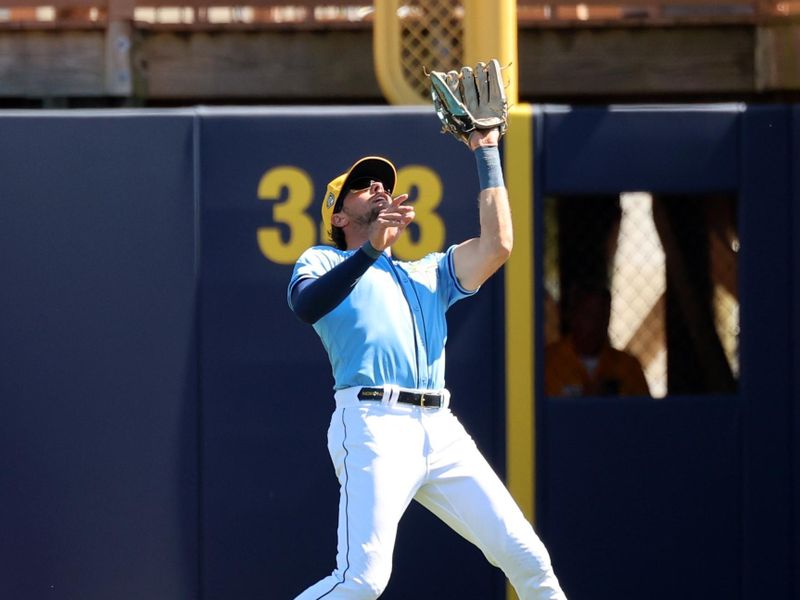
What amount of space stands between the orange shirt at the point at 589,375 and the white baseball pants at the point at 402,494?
1.44m

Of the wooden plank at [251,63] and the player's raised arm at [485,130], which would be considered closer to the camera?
the player's raised arm at [485,130]

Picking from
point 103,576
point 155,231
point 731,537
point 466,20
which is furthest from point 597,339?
point 103,576

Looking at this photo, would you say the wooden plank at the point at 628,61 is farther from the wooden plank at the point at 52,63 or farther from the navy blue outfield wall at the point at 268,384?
the wooden plank at the point at 52,63

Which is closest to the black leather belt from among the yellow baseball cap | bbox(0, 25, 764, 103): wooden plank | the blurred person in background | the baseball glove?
the yellow baseball cap

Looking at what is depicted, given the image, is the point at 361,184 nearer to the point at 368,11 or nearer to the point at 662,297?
the point at 662,297

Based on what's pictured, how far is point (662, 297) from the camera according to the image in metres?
6.14

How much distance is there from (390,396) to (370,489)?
0.31 m

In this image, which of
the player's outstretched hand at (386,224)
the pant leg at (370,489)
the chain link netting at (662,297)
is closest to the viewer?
the player's outstretched hand at (386,224)

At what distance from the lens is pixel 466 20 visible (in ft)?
19.0

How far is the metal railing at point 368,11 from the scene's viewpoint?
7.05m

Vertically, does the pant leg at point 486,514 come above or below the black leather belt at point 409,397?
below

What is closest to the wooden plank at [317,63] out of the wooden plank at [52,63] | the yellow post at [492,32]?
the wooden plank at [52,63]

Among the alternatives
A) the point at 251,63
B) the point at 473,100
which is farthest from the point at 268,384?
the point at 251,63

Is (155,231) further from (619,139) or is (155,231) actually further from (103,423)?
(619,139)
